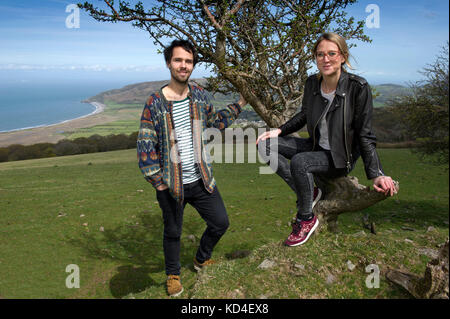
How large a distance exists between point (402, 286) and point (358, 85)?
2.53 m

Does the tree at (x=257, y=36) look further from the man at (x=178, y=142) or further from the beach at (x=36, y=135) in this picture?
the beach at (x=36, y=135)

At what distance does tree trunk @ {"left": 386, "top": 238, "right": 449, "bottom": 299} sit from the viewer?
3.03 m

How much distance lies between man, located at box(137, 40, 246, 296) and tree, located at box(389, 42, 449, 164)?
8548mm

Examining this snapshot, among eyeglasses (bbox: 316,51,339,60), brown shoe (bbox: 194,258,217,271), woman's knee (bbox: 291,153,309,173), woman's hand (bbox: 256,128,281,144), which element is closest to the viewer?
eyeglasses (bbox: 316,51,339,60)

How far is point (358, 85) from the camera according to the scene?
3756 millimetres

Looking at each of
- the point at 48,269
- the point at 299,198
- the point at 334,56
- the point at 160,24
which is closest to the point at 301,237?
the point at 299,198

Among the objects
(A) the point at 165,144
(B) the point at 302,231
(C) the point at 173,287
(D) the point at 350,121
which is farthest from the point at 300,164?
(C) the point at 173,287

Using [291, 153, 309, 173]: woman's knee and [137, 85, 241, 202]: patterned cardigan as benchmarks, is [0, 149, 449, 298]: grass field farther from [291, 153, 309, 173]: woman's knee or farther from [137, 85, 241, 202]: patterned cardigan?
[137, 85, 241, 202]: patterned cardigan

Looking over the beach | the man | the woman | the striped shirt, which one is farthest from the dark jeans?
the beach

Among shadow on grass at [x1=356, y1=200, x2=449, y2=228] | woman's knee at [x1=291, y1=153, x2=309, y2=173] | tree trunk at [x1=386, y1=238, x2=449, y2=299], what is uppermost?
woman's knee at [x1=291, y1=153, x2=309, y2=173]

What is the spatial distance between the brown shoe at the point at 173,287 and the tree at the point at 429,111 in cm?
936

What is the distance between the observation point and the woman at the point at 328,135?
375 centimetres

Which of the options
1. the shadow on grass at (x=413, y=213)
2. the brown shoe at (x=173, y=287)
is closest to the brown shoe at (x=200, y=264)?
the brown shoe at (x=173, y=287)
